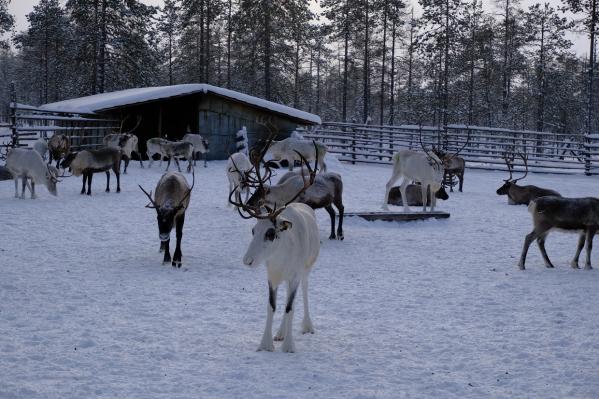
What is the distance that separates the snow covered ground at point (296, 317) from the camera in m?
4.61

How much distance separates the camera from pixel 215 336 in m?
5.65

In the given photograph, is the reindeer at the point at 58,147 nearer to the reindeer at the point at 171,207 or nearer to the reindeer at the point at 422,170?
the reindeer at the point at 422,170

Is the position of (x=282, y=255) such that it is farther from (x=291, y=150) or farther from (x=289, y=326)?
(x=291, y=150)

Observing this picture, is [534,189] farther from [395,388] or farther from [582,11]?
[582,11]

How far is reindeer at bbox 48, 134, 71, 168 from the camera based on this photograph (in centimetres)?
2030

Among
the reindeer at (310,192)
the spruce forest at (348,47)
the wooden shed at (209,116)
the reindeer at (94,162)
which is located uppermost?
the spruce forest at (348,47)

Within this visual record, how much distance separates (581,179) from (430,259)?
16.7 metres

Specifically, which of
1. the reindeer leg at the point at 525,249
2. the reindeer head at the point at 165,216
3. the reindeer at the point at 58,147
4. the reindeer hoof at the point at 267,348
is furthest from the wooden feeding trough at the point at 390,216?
the reindeer at the point at 58,147

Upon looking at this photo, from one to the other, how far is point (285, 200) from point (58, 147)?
12.8m

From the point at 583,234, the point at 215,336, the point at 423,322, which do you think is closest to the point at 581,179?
the point at 583,234

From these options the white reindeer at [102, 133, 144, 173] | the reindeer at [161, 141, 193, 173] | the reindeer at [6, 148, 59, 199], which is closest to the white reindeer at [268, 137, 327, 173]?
the reindeer at [161, 141, 193, 173]

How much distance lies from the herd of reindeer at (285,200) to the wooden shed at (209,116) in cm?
258

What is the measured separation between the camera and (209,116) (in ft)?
81.8

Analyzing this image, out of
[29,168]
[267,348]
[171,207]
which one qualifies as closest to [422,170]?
[171,207]
